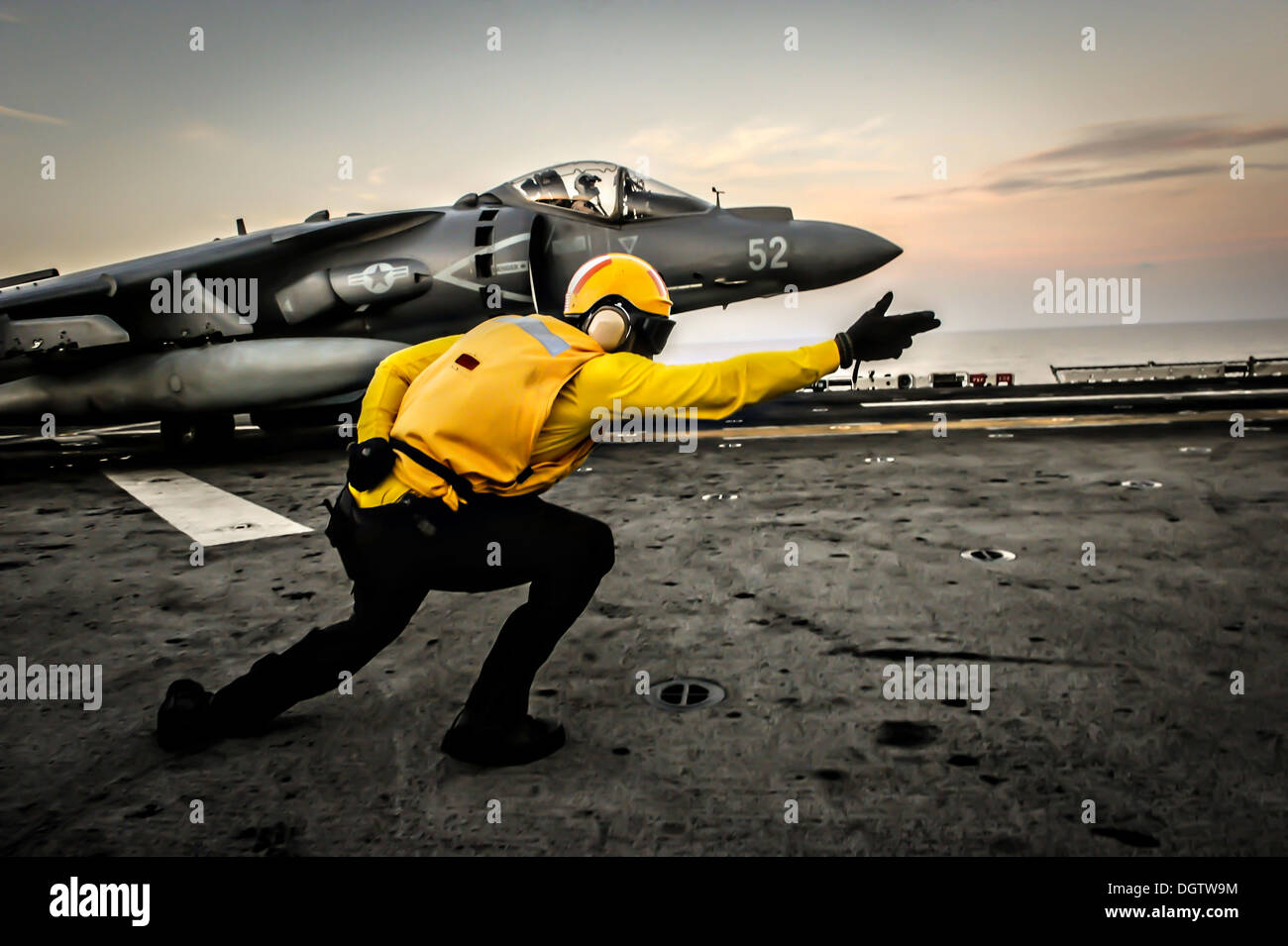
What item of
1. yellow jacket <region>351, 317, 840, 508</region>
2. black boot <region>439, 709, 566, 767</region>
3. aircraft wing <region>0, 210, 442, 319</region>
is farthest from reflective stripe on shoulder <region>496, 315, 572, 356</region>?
aircraft wing <region>0, 210, 442, 319</region>

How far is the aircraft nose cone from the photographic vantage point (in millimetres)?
10633

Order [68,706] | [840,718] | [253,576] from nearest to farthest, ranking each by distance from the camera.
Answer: [840,718]
[68,706]
[253,576]

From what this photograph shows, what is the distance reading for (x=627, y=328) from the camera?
2744 mm

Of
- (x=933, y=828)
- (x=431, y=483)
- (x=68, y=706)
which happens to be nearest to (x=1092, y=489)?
(x=933, y=828)

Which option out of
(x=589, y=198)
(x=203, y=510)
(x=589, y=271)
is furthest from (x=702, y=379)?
(x=589, y=198)

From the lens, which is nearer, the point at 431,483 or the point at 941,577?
the point at 431,483

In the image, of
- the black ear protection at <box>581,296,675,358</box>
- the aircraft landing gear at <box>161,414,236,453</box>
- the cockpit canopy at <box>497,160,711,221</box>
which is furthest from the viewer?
the aircraft landing gear at <box>161,414,236,453</box>

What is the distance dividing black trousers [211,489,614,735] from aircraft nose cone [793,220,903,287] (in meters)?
8.64

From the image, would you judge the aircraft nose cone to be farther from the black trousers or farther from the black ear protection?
the black trousers

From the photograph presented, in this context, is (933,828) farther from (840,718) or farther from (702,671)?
(702,671)

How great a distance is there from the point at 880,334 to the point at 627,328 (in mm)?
790
